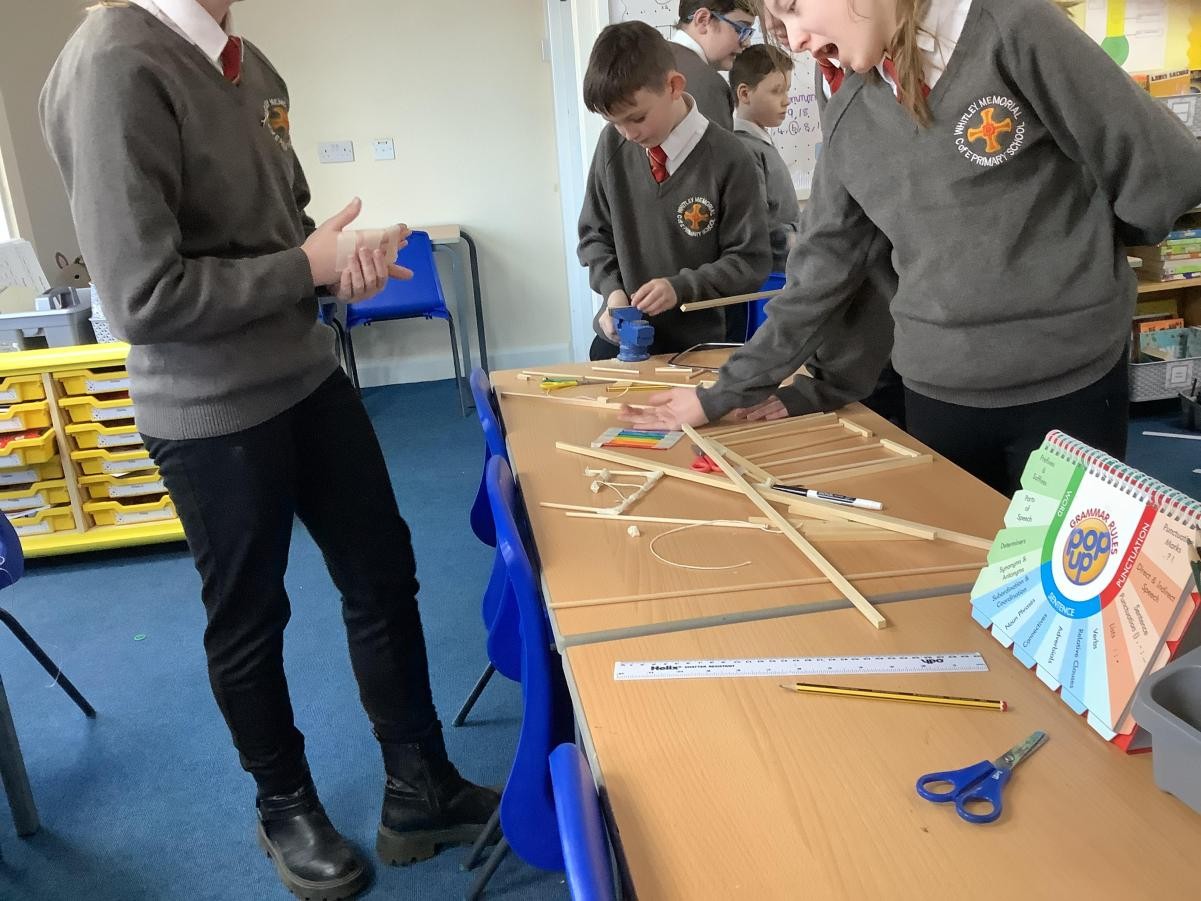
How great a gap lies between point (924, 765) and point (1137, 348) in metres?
3.64

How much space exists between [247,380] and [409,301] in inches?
126

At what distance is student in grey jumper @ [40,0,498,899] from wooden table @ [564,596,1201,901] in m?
0.69

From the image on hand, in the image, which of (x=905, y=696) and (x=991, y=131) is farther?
(x=991, y=131)

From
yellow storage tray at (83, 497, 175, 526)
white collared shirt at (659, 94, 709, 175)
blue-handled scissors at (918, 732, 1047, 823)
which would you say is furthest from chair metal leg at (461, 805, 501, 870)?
yellow storage tray at (83, 497, 175, 526)

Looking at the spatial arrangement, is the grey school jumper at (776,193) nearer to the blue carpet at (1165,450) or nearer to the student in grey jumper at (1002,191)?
the blue carpet at (1165,450)

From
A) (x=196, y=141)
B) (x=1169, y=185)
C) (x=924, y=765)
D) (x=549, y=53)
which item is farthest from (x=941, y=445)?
(x=549, y=53)

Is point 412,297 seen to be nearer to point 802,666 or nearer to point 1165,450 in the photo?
point 1165,450

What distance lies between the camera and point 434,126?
4.93 meters

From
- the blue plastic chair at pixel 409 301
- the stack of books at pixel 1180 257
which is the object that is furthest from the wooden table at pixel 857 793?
the blue plastic chair at pixel 409 301

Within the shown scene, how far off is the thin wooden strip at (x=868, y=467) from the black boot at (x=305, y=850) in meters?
1.03

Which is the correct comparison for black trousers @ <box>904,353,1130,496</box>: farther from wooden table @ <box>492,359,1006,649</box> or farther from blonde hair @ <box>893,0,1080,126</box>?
blonde hair @ <box>893,0,1080,126</box>

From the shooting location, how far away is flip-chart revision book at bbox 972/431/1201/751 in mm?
736

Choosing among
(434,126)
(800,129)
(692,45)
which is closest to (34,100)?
(434,126)

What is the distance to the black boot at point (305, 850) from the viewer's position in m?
1.62
